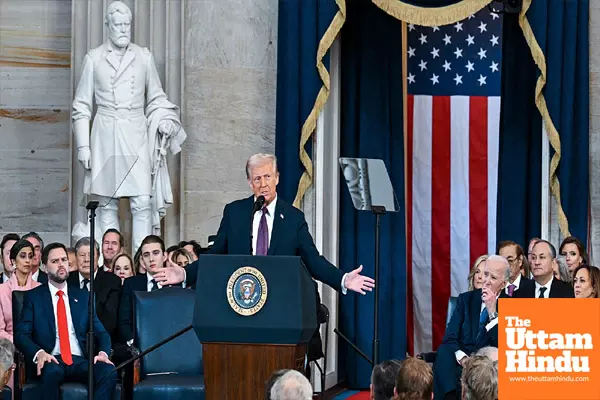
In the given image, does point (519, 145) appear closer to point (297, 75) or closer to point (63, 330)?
point (297, 75)

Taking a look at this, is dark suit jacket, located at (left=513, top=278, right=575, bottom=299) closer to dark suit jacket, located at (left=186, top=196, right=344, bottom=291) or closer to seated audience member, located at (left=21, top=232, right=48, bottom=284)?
dark suit jacket, located at (left=186, top=196, right=344, bottom=291)

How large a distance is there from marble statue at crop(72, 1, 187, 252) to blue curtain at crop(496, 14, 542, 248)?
2.58 metres

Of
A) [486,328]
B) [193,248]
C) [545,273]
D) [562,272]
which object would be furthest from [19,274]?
[562,272]

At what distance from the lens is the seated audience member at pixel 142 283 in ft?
24.6

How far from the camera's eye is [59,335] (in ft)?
22.9

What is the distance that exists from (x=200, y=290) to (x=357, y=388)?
451cm

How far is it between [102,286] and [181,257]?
60 centimetres

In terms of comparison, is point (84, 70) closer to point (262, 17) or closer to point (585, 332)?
point (262, 17)

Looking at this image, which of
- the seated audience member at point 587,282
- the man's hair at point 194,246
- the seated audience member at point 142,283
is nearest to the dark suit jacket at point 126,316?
the seated audience member at point 142,283

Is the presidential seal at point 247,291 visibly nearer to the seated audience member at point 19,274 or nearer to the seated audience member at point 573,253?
the seated audience member at point 19,274

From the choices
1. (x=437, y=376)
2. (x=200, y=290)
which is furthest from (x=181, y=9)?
(x=200, y=290)

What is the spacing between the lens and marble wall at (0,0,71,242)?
384 inches

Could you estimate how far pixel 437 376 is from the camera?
7168 mm

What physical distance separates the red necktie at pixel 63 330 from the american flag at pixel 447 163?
4.17 metres
